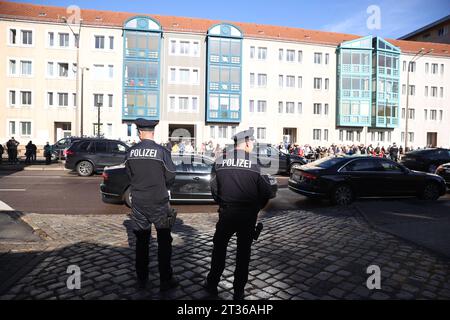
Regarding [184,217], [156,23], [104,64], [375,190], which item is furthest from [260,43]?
[184,217]

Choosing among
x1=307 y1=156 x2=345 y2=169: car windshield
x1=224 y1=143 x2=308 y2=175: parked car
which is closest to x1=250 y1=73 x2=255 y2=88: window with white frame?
x1=224 y1=143 x2=308 y2=175: parked car

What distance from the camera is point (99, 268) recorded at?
4312mm

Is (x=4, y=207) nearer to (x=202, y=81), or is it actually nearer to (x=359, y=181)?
(x=359, y=181)

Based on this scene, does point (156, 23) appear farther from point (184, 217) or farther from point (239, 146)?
point (239, 146)

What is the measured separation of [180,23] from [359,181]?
3641 cm

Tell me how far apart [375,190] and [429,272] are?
18.4 feet

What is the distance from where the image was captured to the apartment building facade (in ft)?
115

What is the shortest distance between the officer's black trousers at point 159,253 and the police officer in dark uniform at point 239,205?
510 millimetres

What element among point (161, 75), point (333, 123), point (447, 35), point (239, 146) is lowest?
point (239, 146)

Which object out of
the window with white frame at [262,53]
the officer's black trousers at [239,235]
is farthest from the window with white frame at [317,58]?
the officer's black trousers at [239,235]

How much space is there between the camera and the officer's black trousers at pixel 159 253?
3.70 m

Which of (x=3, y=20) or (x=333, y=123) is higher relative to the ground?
(x=3, y=20)

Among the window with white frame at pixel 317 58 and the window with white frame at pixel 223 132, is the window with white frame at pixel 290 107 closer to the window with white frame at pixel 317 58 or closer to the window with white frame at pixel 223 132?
the window with white frame at pixel 317 58

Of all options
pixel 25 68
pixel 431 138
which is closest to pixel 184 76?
pixel 25 68
